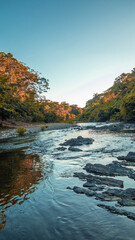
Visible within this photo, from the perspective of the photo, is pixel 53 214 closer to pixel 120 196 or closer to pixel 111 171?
pixel 120 196

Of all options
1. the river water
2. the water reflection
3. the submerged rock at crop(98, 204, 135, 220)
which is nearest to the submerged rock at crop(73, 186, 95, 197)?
the river water

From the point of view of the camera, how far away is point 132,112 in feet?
154

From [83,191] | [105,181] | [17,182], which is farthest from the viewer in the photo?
[17,182]

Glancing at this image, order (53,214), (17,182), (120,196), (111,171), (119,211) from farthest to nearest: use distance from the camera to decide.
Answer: (111,171) → (17,182) → (120,196) → (53,214) → (119,211)

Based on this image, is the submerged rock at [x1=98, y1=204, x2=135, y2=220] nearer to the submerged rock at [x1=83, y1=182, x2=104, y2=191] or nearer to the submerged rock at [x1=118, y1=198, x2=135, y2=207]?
the submerged rock at [x1=118, y1=198, x2=135, y2=207]

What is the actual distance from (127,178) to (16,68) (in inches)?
1221

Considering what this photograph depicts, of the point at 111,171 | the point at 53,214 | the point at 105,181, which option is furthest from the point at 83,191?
the point at 111,171

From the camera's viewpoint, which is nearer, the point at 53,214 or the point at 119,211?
the point at 119,211

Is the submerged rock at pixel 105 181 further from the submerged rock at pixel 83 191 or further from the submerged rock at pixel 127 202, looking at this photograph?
the submerged rock at pixel 127 202

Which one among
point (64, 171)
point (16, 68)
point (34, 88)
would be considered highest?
point (16, 68)

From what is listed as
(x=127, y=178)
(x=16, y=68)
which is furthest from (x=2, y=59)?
(x=127, y=178)

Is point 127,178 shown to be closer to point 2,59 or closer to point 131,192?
point 131,192

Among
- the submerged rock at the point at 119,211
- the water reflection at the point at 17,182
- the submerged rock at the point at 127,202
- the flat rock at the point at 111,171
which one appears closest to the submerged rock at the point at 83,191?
the submerged rock at the point at 119,211

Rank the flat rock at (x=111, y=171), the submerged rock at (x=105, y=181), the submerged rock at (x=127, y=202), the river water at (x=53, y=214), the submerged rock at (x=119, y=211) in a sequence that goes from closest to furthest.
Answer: the river water at (x=53, y=214) → the submerged rock at (x=119, y=211) → the submerged rock at (x=127, y=202) → the submerged rock at (x=105, y=181) → the flat rock at (x=111, y=171)
